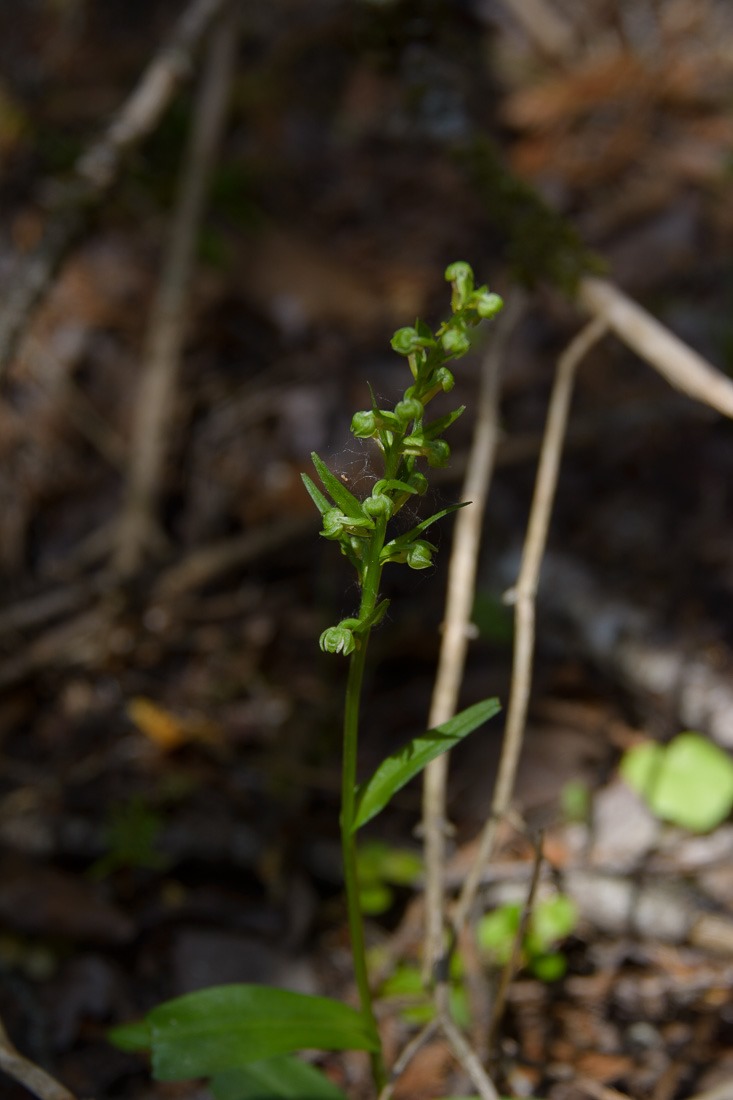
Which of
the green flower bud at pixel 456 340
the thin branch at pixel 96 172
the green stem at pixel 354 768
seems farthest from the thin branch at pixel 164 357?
the green flower bud at pixel 456 340

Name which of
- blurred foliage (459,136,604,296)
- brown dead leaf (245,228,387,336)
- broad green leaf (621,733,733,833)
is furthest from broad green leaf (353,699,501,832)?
brown dead leaf (245,228,387,336)

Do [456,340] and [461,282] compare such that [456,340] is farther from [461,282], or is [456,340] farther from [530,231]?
[530,231]

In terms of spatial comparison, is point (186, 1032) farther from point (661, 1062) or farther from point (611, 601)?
point (611, 601)

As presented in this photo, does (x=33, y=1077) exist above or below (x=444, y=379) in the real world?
below


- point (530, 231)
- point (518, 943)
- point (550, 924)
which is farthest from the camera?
point (530, 231)

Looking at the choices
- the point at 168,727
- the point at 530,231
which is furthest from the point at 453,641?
the point at 168,727

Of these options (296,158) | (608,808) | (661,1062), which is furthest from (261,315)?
(661,1062)

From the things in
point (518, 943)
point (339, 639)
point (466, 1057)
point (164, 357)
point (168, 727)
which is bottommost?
point (466, 1057)
